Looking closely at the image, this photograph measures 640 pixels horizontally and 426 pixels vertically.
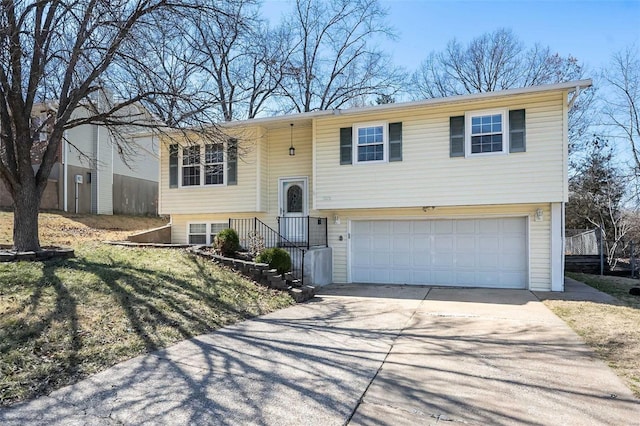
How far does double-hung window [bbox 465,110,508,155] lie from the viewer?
10.7m

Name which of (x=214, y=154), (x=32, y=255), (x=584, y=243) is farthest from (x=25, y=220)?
(x=584, y=243)

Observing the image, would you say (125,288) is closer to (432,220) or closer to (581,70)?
(432,220)

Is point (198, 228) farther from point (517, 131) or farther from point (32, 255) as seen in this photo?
point (517, 131)

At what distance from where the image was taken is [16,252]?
27.2ft

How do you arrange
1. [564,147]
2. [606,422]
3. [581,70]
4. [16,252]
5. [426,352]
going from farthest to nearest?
[581,70] → [564,147] → [16,252] → [426,352] → [606,422]

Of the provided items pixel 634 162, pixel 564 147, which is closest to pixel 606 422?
pixel 564 147

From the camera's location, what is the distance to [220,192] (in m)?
13.5

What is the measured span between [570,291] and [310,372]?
879 centimetres

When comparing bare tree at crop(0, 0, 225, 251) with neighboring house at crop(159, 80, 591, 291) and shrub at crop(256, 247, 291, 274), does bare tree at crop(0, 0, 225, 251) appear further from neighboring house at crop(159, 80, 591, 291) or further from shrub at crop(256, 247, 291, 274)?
shrub at crop(256, 247, 291, 274)

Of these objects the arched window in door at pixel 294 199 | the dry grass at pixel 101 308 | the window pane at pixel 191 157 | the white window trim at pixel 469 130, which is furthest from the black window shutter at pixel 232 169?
the white window trim at pixel 469 130

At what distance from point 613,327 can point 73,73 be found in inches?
424

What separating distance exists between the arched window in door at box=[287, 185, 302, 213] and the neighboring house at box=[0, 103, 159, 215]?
22.6ft

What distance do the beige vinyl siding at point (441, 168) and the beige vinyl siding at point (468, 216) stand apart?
0.71 meters

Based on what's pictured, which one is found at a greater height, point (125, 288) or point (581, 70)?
point (581, 70)
